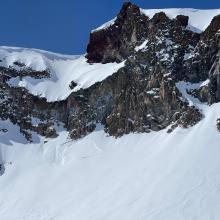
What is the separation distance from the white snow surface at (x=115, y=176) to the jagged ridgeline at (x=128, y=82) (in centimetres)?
124

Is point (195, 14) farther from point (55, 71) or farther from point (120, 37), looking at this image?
point (55, 71)

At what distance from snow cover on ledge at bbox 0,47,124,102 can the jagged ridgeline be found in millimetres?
193

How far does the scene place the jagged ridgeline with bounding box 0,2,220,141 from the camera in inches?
2287

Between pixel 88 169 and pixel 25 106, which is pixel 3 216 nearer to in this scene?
pixel 88 169

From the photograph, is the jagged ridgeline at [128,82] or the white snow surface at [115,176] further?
Result: the jagged ridgeline at [128,82]

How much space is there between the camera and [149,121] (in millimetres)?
58875

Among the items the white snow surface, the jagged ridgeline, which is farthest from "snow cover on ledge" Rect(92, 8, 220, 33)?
the white snow surface

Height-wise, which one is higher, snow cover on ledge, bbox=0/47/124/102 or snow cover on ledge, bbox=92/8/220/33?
snow cover on ledge, bbox=0/47/124/102

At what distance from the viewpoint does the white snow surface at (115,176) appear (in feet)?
150

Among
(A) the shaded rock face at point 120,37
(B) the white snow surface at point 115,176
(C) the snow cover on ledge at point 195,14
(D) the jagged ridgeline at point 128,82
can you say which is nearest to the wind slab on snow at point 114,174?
(B) the white snow surface at point 115,176

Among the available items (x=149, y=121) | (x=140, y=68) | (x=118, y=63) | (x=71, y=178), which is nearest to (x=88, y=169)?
(x=71, y=178)

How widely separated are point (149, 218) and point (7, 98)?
2989 cm

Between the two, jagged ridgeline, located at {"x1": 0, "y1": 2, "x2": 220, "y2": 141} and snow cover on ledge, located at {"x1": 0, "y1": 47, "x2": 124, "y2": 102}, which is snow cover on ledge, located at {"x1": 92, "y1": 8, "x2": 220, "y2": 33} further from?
snow cover on ledge, located at {"x1": 0, "y1": 47, "x2": 124, "y2": 102}

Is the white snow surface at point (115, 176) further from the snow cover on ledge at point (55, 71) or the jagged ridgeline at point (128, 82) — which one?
the snow cover on ledge at point (55, 71)
